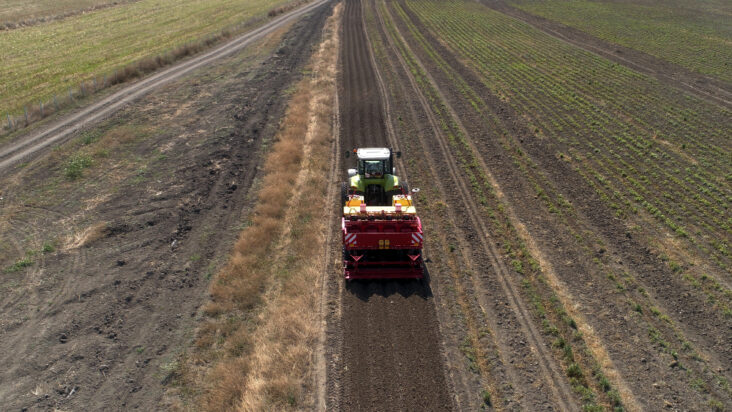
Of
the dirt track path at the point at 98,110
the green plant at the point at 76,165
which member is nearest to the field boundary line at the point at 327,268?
the green plant at the point at 76,165

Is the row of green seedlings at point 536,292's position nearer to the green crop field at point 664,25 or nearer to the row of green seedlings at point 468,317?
the row of green seedlings at point 468,317

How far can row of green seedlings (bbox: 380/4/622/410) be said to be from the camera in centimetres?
1126

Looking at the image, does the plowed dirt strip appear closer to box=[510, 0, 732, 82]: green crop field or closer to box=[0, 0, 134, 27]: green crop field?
box=[510, 0, 732, 82]: green crop field

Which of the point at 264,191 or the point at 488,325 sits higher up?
the point at 264,191

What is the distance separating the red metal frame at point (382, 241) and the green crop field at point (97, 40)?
31.5 meters

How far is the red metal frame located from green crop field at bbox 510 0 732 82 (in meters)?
39.8

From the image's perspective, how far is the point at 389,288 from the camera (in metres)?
14.9

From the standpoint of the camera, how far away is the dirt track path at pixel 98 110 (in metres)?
26.1

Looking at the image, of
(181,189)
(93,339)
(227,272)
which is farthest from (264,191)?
(93,339)

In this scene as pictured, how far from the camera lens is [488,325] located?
1334 centimetres

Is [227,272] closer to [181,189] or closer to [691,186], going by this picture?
[181,189]

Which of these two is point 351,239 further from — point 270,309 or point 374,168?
point 374,168

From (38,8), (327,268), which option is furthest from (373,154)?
(38,8)

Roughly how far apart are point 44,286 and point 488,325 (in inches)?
592
